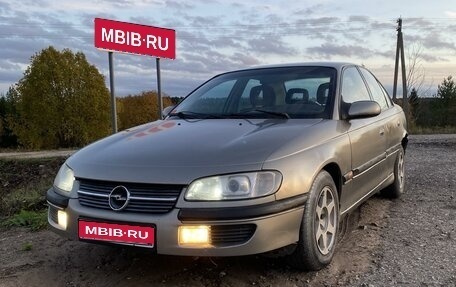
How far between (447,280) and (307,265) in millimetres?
948

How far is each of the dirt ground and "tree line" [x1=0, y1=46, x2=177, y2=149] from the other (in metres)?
44.7

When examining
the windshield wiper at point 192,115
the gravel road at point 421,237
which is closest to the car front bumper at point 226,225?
the gravel road at point 421,237

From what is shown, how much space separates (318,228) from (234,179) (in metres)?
0.85

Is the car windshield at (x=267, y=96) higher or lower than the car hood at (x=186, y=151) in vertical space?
higher

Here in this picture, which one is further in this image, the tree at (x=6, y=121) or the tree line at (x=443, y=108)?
the tree at (x=6, y=121)

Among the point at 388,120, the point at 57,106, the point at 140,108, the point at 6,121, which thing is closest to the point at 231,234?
the point at 388,120

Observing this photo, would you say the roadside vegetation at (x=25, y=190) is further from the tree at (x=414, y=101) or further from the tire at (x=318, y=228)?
the tree at (x=414, y=101)

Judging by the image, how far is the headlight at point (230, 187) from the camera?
3012mm

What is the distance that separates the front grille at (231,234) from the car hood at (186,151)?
34 centimetres

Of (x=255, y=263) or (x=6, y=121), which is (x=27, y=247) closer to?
(x=255, y=263)

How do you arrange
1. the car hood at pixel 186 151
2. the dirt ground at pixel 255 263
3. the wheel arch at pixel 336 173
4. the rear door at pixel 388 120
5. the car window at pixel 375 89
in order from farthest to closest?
the car window at pixel 375 89
the rear door at pixel 388 120
the wheel arch at pixel 336 173
the dirt ground at pixel 255 263
the car hood at pixel 186 151

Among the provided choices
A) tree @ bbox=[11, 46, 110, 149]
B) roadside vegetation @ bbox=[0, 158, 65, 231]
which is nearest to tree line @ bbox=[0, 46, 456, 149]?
tree @ bbox=[11, 46, 110, 149]

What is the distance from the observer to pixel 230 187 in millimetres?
3033

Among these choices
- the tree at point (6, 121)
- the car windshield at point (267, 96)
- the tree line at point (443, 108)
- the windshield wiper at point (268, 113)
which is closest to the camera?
the windshield wiper at point (268, 113)
